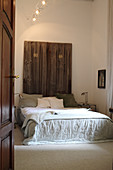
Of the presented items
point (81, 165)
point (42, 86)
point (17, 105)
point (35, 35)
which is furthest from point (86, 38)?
point (81, 165)

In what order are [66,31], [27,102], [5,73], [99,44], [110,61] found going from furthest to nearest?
[66,31]
[99,44]
[27,102]
[110,61]
[5,73]

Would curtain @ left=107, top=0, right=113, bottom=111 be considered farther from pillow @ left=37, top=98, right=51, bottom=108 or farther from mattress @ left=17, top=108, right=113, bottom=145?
pillow @ left=37, top=98, right=51, bottom=108

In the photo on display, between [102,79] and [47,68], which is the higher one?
[47,68]

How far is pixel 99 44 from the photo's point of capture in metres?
6.61

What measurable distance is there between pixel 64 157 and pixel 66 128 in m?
0.86

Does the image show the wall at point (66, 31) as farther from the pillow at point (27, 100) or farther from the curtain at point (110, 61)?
the curtain at point (110, 61)

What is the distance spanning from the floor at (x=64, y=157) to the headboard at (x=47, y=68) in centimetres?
242

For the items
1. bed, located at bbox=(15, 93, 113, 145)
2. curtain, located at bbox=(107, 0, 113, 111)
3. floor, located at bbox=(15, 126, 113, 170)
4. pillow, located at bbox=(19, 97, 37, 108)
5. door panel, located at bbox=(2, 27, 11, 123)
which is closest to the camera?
door panel, located at bbox=(2, 27, 11, 123)

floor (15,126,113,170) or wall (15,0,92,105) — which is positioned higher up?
wall (15,0,92,105)

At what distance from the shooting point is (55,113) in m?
4.74

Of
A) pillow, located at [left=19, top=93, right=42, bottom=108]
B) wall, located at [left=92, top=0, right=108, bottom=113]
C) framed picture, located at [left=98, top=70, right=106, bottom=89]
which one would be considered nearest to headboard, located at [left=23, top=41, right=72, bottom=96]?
pillow, located at [left=19, top=93, right=42, bottom=108]

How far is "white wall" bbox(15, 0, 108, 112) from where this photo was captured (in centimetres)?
661

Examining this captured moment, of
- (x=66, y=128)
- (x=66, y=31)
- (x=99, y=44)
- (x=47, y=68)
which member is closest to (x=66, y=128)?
(x=66, y=128)

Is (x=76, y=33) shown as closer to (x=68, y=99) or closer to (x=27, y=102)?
(x=68, y=99)
